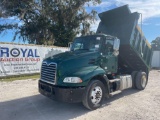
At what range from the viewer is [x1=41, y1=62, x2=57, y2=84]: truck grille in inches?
199

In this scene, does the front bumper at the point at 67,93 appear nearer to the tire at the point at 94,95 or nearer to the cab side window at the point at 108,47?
the tire at the point at 94,95

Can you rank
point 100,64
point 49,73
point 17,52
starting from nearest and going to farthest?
point 49,73
point 100,64
point 17,52

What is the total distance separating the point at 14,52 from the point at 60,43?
10842mm

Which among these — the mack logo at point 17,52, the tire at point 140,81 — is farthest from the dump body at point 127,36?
the mack logo at point 17,52

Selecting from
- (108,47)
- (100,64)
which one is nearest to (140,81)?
(108,47)

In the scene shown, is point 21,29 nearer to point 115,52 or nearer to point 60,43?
point 60,43

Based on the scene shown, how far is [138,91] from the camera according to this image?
A: 8.02 metres

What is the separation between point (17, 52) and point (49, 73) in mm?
7646

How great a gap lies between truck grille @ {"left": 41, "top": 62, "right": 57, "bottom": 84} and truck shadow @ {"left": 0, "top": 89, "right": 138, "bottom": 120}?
3.33 ft

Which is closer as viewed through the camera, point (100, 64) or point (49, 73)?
point (49, 73)

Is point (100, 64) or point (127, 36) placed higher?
point (127, 36)

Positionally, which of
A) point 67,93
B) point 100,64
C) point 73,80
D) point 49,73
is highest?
point 100,64

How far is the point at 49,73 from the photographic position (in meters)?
5.25

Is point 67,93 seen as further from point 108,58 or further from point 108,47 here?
point 108,47
